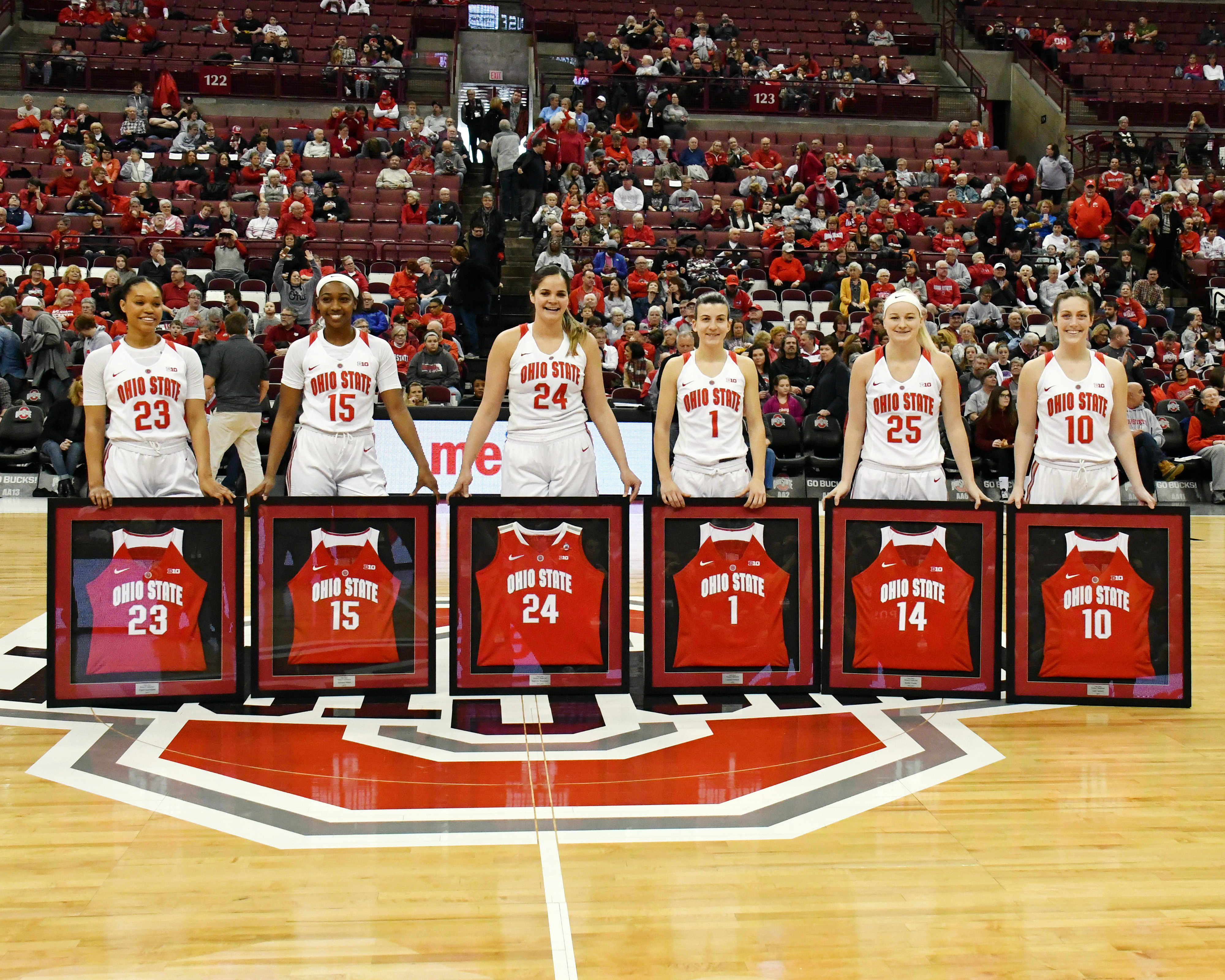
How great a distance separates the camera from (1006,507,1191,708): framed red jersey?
544 cm

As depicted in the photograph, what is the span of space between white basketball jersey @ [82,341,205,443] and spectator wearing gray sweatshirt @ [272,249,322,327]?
853 cm

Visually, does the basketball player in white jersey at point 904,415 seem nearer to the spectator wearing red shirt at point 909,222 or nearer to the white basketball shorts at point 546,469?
the white basketball shorts at point 546,469

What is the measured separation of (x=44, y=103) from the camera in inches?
792

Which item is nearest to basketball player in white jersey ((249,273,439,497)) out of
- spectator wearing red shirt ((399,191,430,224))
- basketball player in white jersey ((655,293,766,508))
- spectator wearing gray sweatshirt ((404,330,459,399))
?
basketball player in white jersey ((655,293,766,508))

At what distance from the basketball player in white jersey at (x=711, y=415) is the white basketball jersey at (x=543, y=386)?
0.41 meters

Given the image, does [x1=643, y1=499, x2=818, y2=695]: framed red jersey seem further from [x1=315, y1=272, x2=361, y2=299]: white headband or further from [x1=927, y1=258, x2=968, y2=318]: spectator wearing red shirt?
[x1=927, y1=258, x2=968, y2=318]: spectator wearing red shirt

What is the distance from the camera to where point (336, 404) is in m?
5.29

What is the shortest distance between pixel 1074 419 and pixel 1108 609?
0.88 m

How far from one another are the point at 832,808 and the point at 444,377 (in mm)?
9104

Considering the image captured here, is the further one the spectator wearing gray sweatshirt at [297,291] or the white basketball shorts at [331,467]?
the spectator wearing gray sweatshirt at [297,291]

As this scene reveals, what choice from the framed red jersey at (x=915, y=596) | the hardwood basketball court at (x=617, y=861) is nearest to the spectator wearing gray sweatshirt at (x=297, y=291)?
the hardwood basketball court at (x=617, y=861)

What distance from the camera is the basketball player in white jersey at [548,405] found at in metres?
5.48

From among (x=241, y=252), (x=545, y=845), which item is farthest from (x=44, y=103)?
(x=545, y=845)

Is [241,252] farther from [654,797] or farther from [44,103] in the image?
[654,797]
